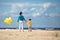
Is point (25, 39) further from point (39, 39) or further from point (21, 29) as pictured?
point (21, 29)

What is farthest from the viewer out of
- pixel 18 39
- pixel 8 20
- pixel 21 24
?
pixel 8 20

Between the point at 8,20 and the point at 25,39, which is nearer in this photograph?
the point at 25,39

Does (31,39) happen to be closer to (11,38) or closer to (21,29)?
(11,38)

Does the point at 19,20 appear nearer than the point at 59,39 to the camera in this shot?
No

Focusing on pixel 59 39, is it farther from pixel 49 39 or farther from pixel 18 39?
pixel 18 39

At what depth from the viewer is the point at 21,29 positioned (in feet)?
26.8

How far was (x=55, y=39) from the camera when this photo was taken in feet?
16.6

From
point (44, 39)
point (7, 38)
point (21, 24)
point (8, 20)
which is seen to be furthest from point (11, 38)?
point (8, 20)

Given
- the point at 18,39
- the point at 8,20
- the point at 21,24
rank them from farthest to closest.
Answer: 1. the point at 8,20
2. the point at 21,24
3. the point at 18,39

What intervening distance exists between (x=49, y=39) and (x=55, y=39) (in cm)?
15

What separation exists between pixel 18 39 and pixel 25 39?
0.18 m

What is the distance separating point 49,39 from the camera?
5.08 metres

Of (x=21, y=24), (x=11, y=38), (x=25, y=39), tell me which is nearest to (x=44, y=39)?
(x=25, y=39)

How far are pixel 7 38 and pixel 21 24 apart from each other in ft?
9.67
